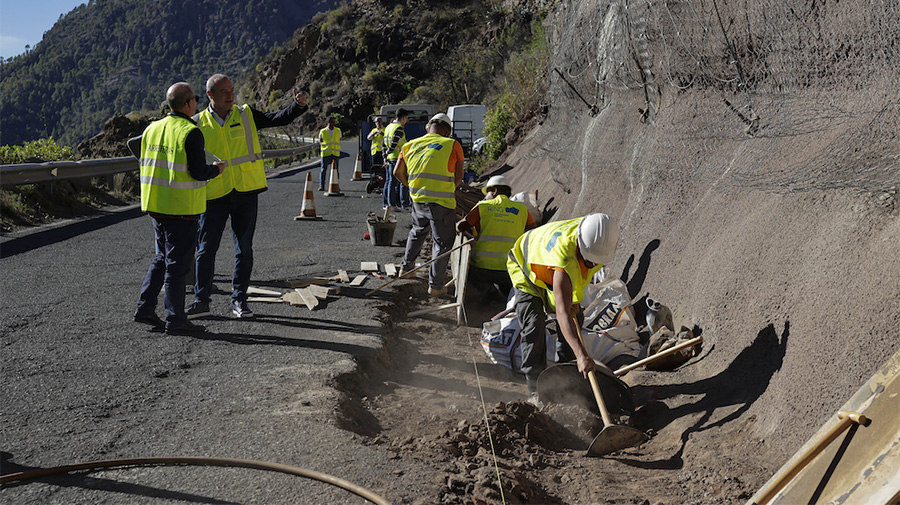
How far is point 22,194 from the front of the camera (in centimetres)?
1225

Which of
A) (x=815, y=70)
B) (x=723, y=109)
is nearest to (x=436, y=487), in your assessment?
(x=815, y=70)

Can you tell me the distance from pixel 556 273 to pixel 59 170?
10.5 m

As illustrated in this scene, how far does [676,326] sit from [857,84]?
223cm

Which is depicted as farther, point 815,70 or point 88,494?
point 815,70

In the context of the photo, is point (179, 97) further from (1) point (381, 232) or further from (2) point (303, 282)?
(1) point (381, 232)

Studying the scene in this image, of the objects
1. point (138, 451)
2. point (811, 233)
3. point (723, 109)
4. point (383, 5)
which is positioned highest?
point (383, 5)

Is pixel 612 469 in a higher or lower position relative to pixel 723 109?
lower

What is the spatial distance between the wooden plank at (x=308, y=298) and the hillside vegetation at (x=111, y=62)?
113 m

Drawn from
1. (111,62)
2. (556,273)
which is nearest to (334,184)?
(556,273)

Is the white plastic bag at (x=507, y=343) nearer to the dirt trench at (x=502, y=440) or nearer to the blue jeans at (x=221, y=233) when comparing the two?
the dirt trench at (x=502, y=440)

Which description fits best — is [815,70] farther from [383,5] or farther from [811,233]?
[383,5]

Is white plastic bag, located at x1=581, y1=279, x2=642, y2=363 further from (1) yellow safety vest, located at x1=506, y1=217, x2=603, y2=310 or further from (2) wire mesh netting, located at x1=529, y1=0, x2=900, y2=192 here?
(2) wire mesh netting, located at x1=529, y1=0, x2=900, y2=192

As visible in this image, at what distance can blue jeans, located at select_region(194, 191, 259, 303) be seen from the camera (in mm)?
6934

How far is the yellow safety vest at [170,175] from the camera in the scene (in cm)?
625
